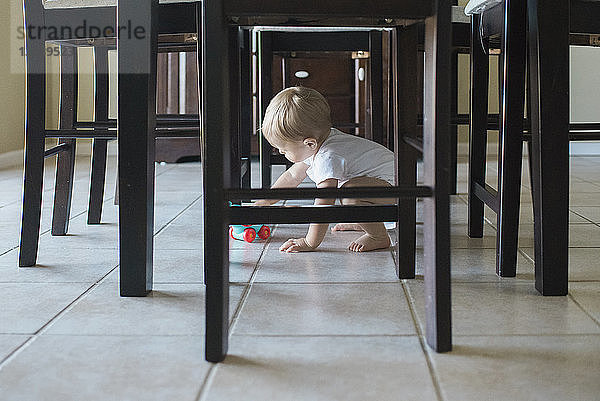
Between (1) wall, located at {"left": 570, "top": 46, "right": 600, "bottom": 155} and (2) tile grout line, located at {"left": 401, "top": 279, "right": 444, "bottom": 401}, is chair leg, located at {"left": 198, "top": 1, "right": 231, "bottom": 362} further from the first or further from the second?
(1) wall, located at {"left": 570, "top": 46, "right": 600, "bottom": 155}

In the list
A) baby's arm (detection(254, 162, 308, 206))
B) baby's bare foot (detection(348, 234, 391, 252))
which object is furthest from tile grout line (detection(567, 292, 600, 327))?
baby's arm (detection(254, 162, 308, 206))

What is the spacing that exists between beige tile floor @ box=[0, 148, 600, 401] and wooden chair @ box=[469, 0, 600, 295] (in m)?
0.09

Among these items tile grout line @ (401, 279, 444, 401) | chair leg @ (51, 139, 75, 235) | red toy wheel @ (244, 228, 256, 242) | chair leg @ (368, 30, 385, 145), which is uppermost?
chair leg @ (368, 30, 385, 145)

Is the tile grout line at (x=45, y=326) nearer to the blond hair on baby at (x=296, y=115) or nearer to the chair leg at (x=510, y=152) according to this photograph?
the blond hair on baby at (x=296, y=115)

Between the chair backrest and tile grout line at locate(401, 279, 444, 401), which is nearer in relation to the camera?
tile grout line at locate(401, 279, 444, 401)

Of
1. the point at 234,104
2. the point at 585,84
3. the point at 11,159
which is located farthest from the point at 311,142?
the point at 585,84

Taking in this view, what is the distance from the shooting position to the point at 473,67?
6.46 feet

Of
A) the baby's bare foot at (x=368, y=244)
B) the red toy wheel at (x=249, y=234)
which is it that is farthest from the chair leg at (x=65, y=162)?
the baby's bare foot at (x=368, y=244)

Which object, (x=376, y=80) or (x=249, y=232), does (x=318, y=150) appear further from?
(x=376, y=80)

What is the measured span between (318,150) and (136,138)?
618 mm

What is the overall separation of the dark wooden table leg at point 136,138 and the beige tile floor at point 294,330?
75mm

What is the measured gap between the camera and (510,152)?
5.18ft

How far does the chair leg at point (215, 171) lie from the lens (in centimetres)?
108

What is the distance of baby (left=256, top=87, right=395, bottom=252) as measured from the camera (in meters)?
1.83
